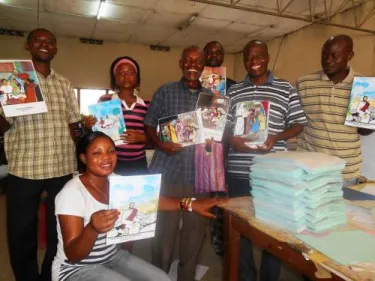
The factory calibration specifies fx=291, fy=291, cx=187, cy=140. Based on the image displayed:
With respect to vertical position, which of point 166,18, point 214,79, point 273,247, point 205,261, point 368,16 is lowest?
point 205,261

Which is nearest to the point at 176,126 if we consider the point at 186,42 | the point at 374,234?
the point at 374,234

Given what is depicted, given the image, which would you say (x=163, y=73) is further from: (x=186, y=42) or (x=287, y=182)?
(x=287, y=182)

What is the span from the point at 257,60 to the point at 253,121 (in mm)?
441

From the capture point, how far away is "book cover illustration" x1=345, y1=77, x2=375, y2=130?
185 centimetres

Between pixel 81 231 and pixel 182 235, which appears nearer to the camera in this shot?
pixel 81 231

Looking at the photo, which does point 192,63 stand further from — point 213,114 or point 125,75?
point 125,75

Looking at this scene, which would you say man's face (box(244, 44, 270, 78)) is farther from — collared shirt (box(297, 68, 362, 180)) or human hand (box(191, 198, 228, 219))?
human hand (box(191, 198, 228, 219))

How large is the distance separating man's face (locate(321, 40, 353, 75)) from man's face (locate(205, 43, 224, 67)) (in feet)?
3.17

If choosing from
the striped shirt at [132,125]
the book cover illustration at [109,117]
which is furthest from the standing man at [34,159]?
the striped shirt at [132,125]

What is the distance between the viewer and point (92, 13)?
675 cm

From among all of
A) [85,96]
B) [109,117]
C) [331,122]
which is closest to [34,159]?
[109,117]

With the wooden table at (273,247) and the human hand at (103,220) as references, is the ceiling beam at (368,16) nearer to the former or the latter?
the wooden table at (273,247)

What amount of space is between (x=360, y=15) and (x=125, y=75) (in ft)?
19.7

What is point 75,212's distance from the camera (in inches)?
52.8
